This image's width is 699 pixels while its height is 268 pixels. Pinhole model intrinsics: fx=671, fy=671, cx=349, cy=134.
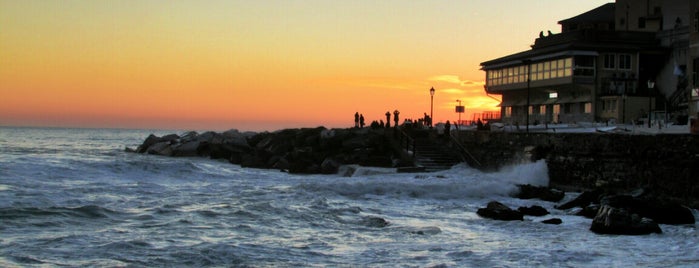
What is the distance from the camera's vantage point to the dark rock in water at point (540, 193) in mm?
23016

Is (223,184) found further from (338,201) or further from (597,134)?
(597,134)

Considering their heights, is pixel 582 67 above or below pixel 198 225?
above

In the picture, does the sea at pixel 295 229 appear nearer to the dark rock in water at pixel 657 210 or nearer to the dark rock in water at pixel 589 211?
the dark rock in water at pixel 589 211

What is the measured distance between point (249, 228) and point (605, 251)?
773 cm

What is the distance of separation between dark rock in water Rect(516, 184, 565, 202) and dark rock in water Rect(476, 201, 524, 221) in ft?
16.9

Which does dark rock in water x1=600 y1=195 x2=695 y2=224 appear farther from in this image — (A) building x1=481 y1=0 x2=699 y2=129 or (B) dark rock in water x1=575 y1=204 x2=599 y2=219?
(A) building x1=481 y1=0 x2=699 y2=129

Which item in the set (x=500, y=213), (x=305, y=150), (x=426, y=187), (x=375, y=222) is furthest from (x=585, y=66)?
(x=375, y=222)

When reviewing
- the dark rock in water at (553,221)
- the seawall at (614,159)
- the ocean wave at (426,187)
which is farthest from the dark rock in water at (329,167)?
the dark rock in water at (553,221)

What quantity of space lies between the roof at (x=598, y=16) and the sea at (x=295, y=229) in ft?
126

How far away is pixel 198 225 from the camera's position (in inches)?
616

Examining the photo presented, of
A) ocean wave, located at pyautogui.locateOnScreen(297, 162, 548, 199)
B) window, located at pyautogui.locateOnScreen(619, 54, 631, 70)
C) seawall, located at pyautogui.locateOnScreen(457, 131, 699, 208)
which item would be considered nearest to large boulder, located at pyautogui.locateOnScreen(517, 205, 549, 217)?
ocean wave, located at pyautogui.locateOnScreen(297, 162, 548, 199)

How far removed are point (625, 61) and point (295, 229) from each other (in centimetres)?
3674

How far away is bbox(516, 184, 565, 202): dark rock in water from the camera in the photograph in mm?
23016

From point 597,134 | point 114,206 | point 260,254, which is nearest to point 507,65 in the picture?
point 597,134
